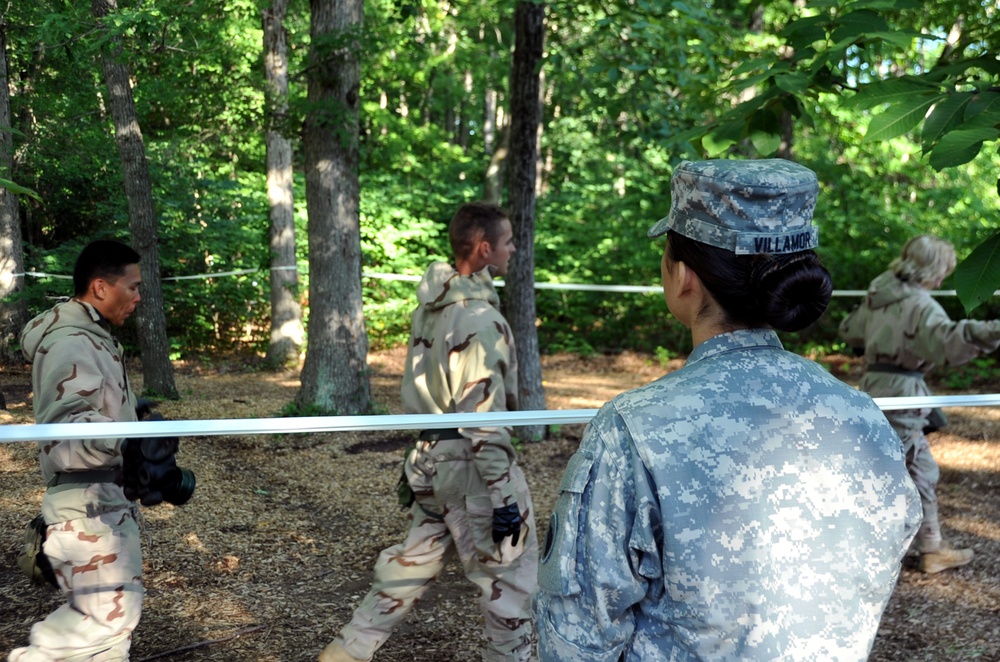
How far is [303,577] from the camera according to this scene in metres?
5.09

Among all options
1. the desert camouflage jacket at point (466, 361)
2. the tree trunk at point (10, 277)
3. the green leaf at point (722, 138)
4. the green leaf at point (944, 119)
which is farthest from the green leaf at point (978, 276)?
the tree trunk at point (10, 277)

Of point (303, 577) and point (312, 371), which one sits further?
point (312, 371)

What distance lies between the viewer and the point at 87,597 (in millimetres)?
3055

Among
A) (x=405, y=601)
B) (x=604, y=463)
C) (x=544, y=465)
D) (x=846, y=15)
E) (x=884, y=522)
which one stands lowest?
(x=544, y=465)

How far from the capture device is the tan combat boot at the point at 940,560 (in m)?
5.44

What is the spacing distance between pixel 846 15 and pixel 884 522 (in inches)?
80.8

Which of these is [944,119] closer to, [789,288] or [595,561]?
[789,288]

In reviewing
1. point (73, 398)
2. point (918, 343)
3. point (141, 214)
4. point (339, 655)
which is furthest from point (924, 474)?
point (141, 214)

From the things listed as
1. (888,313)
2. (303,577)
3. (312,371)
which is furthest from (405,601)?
(312,371)

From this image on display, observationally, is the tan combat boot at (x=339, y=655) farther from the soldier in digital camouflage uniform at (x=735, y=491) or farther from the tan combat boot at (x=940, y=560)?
the tan combat boot at (x=940, y=560)

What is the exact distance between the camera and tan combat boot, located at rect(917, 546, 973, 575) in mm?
5441

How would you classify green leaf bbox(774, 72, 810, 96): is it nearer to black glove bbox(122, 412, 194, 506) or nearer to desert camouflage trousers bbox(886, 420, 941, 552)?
black glove bbox(122, 412, 194, 506)

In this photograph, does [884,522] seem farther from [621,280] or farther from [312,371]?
[621,280]

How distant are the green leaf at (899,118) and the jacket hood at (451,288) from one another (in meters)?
1.60
